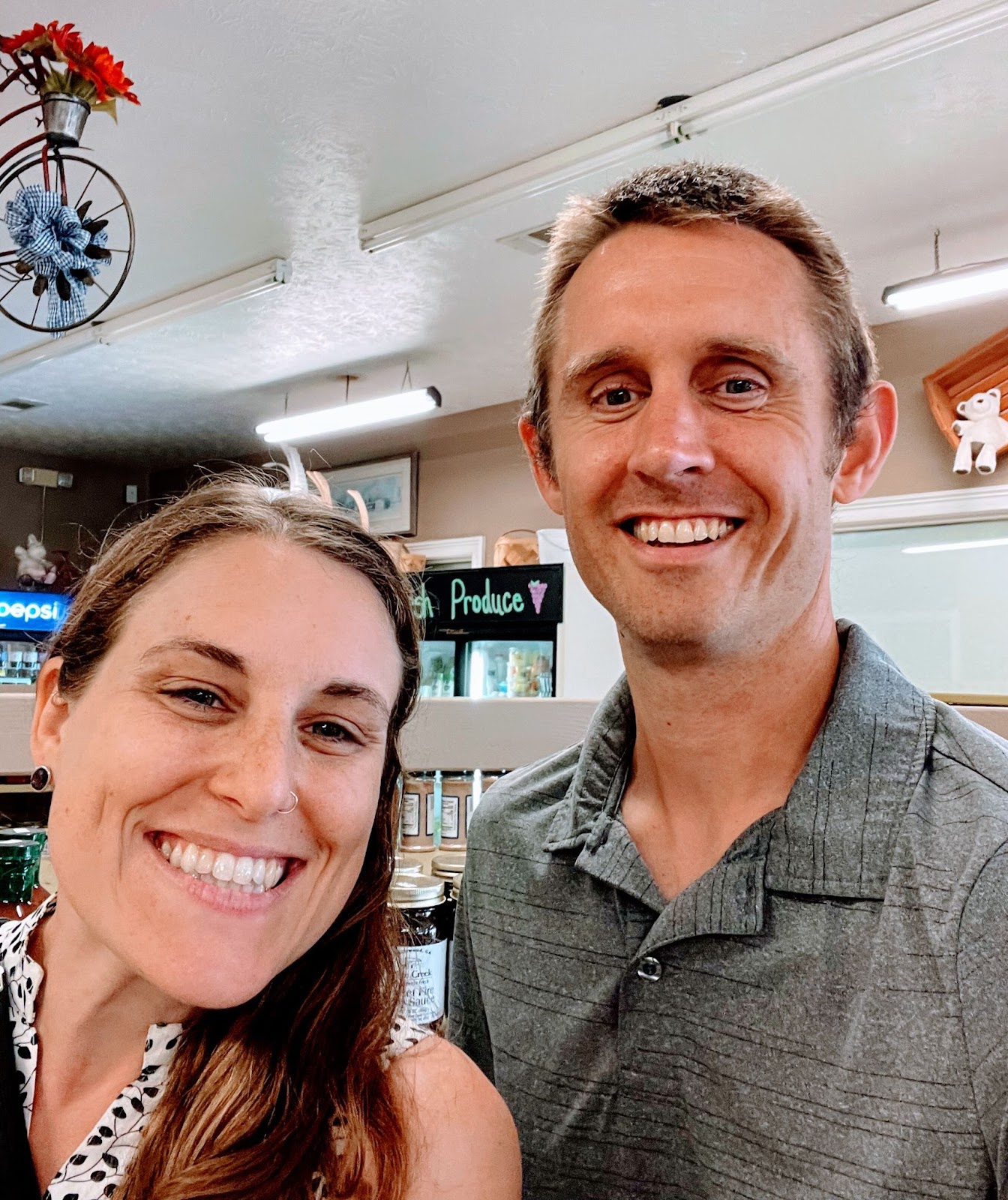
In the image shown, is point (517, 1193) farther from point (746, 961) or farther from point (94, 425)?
point (94, 425)

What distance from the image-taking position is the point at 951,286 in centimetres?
385

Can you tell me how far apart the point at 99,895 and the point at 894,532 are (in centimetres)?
468

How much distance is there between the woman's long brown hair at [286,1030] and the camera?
85 cm

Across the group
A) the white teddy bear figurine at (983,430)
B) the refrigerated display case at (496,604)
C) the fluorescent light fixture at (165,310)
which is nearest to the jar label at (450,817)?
the refrigerated display case at (496,604)

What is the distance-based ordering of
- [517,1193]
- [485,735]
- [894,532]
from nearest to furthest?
[517,1193], [485,735], [894,532]

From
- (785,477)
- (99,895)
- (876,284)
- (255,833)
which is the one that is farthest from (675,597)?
(876,284)

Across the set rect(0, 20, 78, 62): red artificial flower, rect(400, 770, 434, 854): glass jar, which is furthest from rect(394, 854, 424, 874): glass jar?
rect(0, 20, 78, 62): red artificial flower

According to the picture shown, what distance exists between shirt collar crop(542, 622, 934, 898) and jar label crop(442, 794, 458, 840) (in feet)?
1.04

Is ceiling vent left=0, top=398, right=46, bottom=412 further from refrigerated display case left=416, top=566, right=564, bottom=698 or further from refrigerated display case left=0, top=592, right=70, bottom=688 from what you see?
refrigerated display case left=416, top=566, right=564, bottom=698

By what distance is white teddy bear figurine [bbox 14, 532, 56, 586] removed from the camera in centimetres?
806

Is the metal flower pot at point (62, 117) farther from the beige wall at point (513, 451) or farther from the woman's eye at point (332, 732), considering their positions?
the beige wall at point (513, 451)

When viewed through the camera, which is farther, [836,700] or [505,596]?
[505,596]

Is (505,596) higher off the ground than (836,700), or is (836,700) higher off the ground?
(505,596)

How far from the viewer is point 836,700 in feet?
3.65
